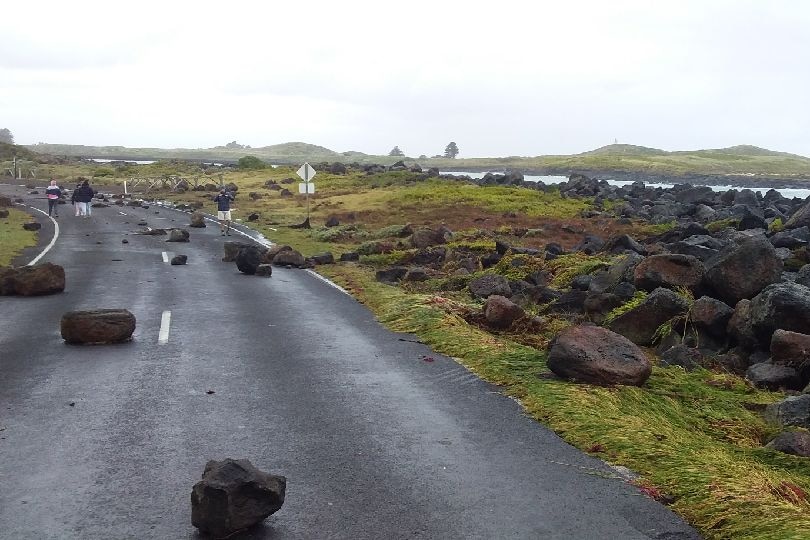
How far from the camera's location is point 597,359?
10.2m

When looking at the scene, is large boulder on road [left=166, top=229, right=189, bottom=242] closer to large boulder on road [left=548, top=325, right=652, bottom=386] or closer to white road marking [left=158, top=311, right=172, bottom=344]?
white road marking [left=158, top=311, right=172, bottom=344]

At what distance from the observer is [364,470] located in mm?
7164

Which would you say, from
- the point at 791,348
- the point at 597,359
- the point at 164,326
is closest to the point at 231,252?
the point at 164,326

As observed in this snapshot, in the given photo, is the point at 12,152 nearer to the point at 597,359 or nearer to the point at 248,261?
the point at 248,261

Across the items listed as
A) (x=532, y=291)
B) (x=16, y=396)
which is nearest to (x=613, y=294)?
(x=532, y=291)

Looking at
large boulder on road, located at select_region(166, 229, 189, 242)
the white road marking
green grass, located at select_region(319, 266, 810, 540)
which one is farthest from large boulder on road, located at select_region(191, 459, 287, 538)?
large boulder on road, located at select_region(166, 229, 189, 242)

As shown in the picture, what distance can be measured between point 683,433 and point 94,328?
902 cm

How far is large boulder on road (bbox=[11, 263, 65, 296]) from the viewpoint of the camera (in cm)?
1772

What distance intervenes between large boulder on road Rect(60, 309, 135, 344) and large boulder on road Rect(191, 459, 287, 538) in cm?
726

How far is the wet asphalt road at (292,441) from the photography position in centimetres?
610

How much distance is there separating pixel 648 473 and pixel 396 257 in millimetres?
19084

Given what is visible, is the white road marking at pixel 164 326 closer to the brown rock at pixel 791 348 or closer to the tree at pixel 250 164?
the brown rock at pixel 791 348

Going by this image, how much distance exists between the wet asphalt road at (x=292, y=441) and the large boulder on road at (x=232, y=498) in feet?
0.41

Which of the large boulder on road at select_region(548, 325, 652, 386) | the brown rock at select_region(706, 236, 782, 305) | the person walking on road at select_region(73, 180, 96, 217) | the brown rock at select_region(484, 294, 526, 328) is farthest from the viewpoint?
the person walking on road at select_region(73, 180, 96, 217)
